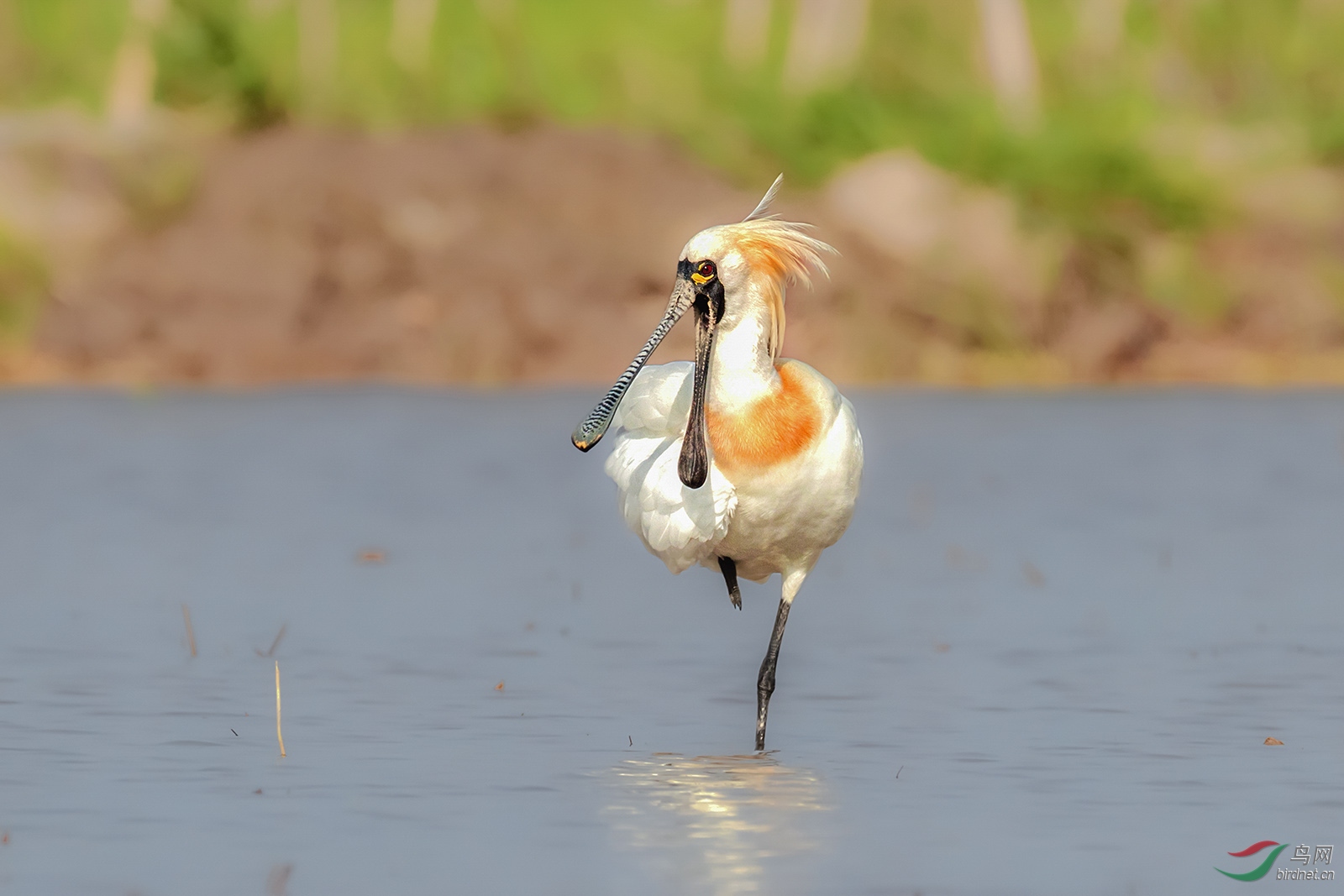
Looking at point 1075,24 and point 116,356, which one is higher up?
point 1075,24

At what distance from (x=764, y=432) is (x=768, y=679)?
104cm

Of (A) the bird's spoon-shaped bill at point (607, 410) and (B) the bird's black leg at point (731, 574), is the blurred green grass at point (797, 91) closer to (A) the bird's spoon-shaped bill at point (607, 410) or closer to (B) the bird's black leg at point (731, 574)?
(B) the bird's black leg at point (731, 574)

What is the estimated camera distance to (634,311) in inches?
1155

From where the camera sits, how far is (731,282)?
9.28 meters

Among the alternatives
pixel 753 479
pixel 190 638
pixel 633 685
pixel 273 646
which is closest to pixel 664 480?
pixel 753 479

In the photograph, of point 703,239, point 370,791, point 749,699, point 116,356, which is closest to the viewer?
point 370,791

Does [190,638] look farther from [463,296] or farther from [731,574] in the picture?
[463,296]

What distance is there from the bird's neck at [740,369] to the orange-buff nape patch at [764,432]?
0.12 ft

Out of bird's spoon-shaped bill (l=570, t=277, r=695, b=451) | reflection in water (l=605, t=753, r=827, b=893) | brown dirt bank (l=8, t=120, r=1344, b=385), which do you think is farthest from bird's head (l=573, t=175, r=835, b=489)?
brown dirt bank (l=8, t=120, r=1344, b=385)

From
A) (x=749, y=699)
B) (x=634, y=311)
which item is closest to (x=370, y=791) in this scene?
(x=749, y=699)

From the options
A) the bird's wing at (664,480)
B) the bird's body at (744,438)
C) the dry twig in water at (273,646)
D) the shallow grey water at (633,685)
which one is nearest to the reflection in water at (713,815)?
the shallow grey water at (633,685)

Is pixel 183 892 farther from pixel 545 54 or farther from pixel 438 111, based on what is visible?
pixel 545 54

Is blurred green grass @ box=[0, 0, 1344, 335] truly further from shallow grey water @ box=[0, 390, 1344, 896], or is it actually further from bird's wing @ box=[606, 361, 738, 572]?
bird's wing @ box=[606, 361, 738, 572]

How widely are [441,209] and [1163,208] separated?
9.63 metres
